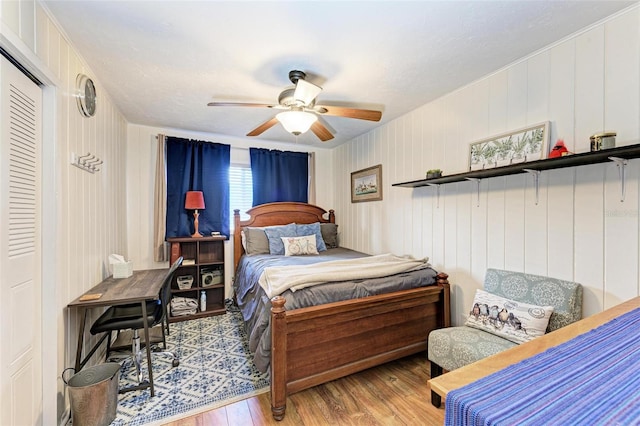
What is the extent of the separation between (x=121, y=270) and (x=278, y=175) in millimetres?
2398

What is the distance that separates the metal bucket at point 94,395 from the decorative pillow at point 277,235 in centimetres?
204

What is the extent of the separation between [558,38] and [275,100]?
7.39 feet

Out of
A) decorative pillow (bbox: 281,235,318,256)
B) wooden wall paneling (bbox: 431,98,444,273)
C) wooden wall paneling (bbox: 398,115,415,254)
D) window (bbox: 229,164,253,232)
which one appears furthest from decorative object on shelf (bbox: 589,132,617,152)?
window (bbox: 229,164,253,232)

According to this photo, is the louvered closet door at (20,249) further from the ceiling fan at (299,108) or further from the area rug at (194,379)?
the ceiling fan at (299,108)

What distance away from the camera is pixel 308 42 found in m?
1.82

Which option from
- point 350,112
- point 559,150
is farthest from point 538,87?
point 350,112

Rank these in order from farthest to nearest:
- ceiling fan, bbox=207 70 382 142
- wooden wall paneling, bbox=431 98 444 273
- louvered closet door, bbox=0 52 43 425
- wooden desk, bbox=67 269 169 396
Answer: wooden wall paneling, bbox=431 98 444 273 < ceiling fan, bbox=207 70 382 142 < wooden desk, bbox=67 269 169 396 < louvered closet door, bbox=0 52 43 425

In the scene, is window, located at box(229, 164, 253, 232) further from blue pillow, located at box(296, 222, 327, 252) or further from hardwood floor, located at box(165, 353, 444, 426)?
hardwood floor, located at box(165, 353, 444, 426)

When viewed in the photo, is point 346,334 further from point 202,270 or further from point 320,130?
point 202,270

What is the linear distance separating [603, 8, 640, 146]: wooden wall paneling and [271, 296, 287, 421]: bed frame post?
2.31m

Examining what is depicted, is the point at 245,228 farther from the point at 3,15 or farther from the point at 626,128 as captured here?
the point at 626,128

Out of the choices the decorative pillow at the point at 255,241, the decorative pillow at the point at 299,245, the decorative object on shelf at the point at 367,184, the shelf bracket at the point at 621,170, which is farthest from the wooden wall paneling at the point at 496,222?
the decorative pillow at the point at 255,241

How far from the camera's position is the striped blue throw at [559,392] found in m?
0.57

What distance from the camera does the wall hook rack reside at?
72.9 inches
